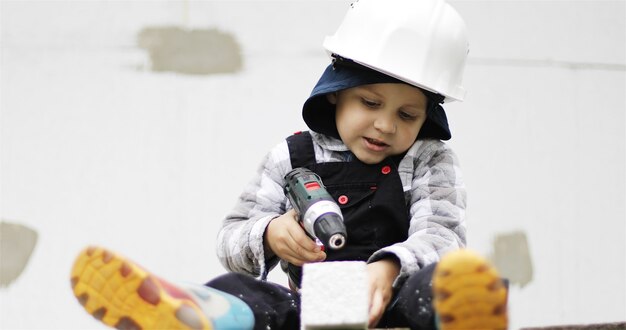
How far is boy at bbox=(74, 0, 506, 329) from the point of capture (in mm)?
1406

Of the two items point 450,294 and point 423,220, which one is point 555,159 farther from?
point 450,294

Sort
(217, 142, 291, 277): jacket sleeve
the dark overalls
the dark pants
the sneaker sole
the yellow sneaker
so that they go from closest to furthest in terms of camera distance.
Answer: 1. the yellow sneaker
2. the sneaker sole
3. the dark pants
4. the dark overalls
5. (217, 142, 291, 277): jacket sleeve

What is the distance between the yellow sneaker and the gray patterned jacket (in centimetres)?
Result: 41

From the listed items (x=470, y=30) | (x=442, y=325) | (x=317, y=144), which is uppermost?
(x=470, y=30)

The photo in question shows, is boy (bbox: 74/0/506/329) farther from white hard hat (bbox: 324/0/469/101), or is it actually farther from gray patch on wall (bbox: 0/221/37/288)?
gray patch on wall (bbox: 0/221/37/288)

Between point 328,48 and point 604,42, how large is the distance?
4.93ft

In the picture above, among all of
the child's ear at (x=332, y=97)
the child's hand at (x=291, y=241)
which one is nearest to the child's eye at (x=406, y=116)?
the child's ear at (x=332, y=97)

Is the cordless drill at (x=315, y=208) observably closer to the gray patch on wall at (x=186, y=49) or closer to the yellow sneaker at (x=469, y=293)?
the yellow sneaker at (x=469, y=293)

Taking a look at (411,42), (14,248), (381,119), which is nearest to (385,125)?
(381,119)

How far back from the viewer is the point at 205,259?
247cm

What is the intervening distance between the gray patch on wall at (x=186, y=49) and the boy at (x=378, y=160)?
1.00m

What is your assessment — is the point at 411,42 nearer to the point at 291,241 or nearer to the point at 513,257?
the point at 291,241

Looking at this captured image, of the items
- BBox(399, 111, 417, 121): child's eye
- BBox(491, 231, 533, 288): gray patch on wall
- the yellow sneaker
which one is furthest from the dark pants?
BBox(491, 231, 533, 288): gray patch on wall

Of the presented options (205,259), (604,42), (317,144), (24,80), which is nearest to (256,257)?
(317,144)
